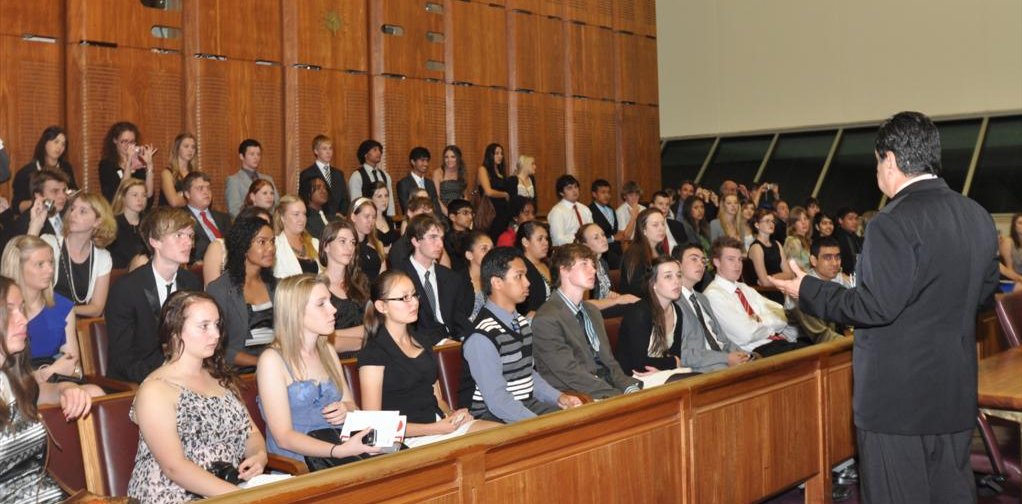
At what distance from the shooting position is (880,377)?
282cm

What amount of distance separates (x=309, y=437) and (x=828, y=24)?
10.8m

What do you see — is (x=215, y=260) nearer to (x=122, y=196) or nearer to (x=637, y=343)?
(x=122, y=196)

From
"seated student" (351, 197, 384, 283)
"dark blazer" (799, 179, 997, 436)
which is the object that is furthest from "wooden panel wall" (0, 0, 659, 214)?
"dark blazer" (799, 179, 997, 436)

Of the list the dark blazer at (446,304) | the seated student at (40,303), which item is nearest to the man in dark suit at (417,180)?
the dark blazer at (446,304)

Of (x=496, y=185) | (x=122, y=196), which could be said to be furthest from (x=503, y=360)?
(x=496, y=185)

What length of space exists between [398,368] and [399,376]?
0.10 feet

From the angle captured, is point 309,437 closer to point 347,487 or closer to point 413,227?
point 347,487

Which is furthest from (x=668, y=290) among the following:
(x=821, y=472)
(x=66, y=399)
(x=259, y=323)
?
(x=66, y=399)

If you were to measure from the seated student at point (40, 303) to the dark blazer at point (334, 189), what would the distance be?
4.10m

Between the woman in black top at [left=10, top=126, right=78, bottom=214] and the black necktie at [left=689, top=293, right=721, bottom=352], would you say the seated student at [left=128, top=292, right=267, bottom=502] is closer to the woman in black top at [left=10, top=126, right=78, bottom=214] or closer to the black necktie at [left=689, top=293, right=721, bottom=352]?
the black necktie at [left=689, top=293, right=721, bottom=352]

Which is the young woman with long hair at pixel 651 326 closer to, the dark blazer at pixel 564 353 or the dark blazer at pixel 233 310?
the dark blazer at pixel 564 353

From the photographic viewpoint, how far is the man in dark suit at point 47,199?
5755mm

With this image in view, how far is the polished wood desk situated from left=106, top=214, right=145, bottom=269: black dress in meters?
4.69

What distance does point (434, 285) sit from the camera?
5.63m
